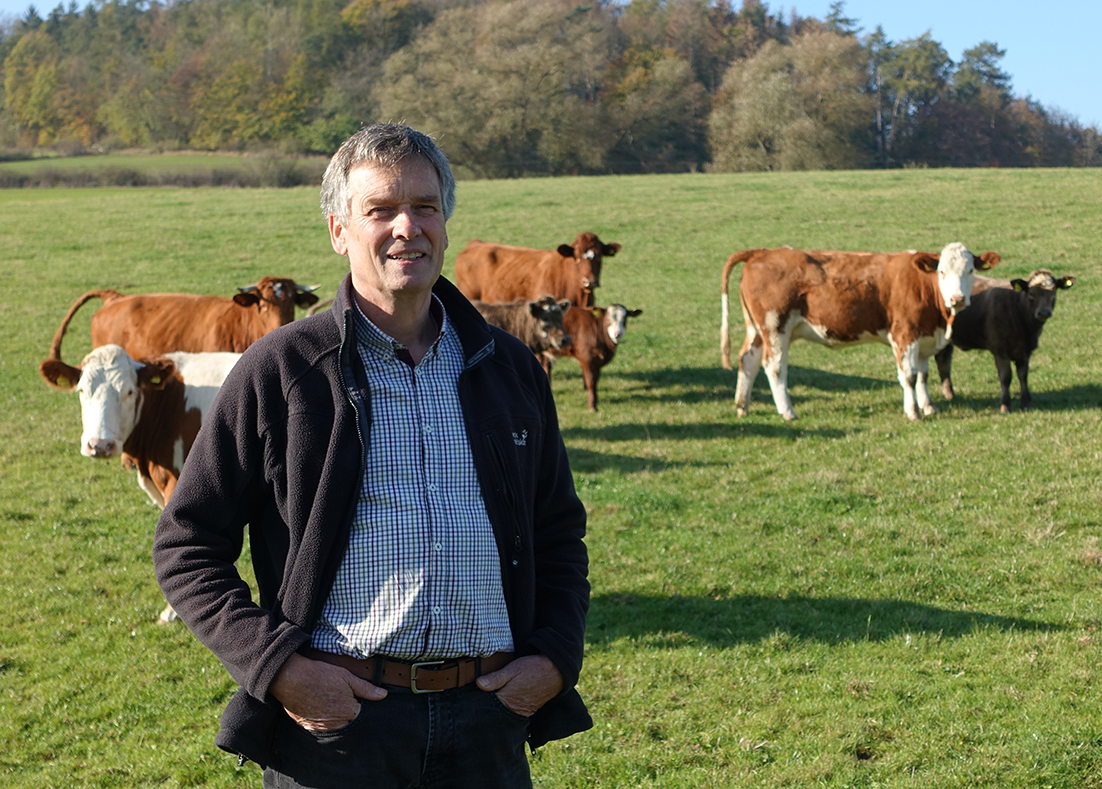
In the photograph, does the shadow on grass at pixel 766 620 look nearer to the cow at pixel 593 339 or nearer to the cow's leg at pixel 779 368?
the cow's leg at pixel 779 368

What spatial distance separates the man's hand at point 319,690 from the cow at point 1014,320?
433 inches

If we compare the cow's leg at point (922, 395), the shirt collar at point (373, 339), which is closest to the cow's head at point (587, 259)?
the cow's leg at point (922, 395)

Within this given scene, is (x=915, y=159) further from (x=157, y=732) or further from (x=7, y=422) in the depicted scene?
(x=157, y=732)

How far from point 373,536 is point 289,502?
21 centimetres

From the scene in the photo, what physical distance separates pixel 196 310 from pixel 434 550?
9628 mm

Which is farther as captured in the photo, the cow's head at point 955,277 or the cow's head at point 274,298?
the cow's head at point 955,277

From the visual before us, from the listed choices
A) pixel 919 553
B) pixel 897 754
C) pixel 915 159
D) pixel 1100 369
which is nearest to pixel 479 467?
pixel 897 754

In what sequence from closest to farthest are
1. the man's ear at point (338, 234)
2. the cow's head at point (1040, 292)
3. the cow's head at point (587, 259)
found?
the man's ear at point (338, 234) → the cow's head at point (1040, 292) → the cow's head at point (587, 259)

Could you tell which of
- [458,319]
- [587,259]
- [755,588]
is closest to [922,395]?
[587,259]

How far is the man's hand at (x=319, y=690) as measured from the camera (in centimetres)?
216

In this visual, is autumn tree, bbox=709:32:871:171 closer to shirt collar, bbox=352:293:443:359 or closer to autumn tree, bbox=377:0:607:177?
autumn tree, bbox=377:0:607:177

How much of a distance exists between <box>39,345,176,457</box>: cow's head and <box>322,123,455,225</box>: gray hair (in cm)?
408

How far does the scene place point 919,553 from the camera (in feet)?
24.3

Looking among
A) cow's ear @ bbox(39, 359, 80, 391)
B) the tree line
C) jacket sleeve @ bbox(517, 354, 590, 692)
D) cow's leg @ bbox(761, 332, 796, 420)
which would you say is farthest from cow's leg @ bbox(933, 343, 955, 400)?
the tree line
